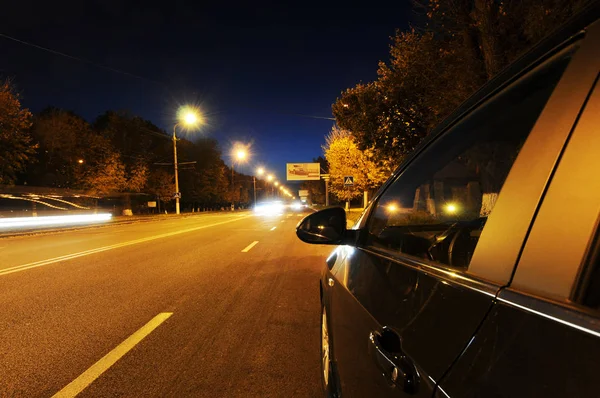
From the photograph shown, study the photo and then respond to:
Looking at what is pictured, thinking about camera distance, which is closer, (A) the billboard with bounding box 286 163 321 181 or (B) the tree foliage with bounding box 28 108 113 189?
(B) the tree foliage with bounding box 28 108 113 189

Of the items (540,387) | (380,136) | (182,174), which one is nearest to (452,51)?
(380,136)

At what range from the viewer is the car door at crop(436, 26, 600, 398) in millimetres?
657

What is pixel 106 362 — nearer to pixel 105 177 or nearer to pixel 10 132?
pixel 10 132

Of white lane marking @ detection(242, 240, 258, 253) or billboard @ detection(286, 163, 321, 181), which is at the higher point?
billboard @ detection(286, 163, 321, 181)

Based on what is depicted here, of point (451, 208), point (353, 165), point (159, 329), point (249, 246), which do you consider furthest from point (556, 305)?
point (353, 165)

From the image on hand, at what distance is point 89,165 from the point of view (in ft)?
122

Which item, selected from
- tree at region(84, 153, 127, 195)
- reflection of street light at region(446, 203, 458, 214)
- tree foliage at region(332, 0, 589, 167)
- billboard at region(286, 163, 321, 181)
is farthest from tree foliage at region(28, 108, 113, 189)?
reflection of street light at region(446, 203, 458, 214)

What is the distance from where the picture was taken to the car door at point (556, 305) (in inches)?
25.9

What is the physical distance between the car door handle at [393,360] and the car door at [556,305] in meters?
0.14

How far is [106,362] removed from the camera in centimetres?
322

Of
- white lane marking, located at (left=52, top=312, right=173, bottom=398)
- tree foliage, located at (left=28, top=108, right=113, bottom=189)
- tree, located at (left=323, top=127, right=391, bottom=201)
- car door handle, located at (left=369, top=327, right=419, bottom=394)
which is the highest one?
tree foliage, located at (left=28, top=108, right=113, bottom=189)

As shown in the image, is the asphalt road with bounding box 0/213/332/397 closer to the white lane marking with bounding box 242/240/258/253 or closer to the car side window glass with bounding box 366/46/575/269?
the car side window glass with bounding box 366/46/575/269

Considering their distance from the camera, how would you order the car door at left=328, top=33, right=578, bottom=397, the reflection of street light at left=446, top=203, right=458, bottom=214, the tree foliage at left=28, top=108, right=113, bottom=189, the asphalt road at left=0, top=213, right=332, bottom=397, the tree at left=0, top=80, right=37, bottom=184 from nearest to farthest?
the car door at left=328, top=33, right=578, bottom=397 → the asphalt road at left=0, top=213, right=332, bottom=397 → the reflection of street light at left=446, top=203, right=458, bottom=214 → the tree at left=0, top=80, right=37, bottom=184 → the tree foliage at left=28, top=108, right=113, bottom=189

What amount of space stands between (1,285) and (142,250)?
13.5 feet
